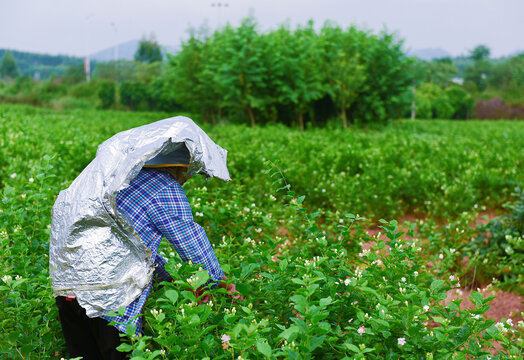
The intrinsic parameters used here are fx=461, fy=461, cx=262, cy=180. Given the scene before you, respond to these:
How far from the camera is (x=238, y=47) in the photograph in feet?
74.1

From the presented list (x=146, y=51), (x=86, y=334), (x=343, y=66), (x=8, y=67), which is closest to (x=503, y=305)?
(x=86, y=334)

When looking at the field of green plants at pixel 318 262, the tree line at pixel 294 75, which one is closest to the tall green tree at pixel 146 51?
the tree line at pixel 294 75

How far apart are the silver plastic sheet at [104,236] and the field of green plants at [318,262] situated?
21 centimetres

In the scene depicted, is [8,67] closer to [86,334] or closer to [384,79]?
[384,79]

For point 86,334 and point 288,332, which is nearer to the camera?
point 288,332

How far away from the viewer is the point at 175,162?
8.16 ft

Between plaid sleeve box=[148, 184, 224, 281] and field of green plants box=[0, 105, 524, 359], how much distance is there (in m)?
0.13

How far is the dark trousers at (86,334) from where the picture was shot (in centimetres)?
227

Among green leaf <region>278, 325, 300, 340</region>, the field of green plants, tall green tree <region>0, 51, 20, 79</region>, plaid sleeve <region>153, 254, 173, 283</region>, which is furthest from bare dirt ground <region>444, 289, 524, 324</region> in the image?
tall green tree <region>0, 51, 20, 79</region>

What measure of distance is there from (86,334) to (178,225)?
79cm

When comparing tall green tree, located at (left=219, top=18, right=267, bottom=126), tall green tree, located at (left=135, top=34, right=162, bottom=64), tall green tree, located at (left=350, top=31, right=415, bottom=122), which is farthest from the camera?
tall green tree, located at (left=135, top=34, right=162, bottom=64)

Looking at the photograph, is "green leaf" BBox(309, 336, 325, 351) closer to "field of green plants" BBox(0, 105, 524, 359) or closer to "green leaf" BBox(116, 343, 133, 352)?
"field of green plants" BBox(0, 105, 524, 359)

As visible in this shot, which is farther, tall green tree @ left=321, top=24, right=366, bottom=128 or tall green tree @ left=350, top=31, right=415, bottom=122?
tall green tree @ left=350, top=31, right=415, bottom=122

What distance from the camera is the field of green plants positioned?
198cm
